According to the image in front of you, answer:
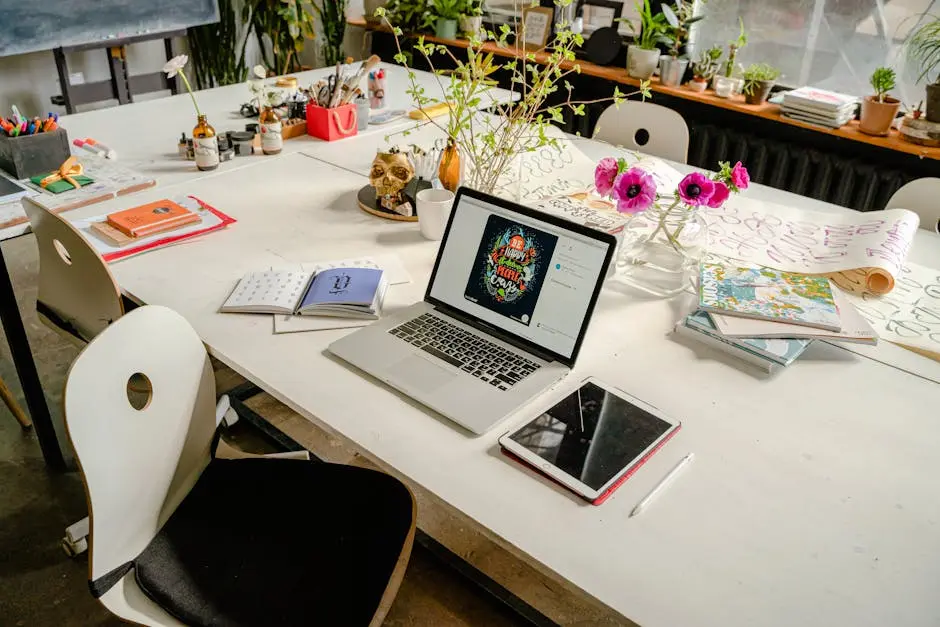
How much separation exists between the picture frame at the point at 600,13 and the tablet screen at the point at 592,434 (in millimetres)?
2973

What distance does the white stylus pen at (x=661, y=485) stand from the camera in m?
1.06

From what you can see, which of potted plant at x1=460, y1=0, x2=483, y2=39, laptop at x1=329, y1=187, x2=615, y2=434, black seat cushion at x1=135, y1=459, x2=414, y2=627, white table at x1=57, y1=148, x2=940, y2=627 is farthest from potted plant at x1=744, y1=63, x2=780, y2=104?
black seat cushion at x1=135, y1=459, x2=414, y2=627

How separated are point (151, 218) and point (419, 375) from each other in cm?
91

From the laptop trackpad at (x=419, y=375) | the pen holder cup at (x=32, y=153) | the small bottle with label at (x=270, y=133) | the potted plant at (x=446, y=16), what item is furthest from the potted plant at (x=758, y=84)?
the pen holder cup at (x=32, y=153)

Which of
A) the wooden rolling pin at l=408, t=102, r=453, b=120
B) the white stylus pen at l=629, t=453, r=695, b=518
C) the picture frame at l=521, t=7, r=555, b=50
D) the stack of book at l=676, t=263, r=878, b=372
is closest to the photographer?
the white stylus pen at l=629, t=453, r=695, b=518

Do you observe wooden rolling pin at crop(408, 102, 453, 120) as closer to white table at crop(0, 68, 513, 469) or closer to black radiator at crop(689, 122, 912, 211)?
white table at crop(0, 68, 513, 469)

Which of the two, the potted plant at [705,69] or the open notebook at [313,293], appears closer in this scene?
the open notebook at [313,293]

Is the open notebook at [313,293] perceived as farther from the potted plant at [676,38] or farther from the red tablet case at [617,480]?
the potted plant at [676,38]

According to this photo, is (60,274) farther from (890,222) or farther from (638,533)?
(890,222)

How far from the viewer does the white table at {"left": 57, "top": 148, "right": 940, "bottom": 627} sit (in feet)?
3.14

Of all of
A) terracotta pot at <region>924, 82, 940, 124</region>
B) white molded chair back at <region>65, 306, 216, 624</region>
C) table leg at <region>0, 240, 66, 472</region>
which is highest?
terracotta pot at <region>924, 82, 940, 124</region>

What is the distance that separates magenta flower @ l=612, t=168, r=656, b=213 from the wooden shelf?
38.8 inches

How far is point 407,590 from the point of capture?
6.02 ft

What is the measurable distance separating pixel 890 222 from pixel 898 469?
2.93ft
